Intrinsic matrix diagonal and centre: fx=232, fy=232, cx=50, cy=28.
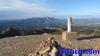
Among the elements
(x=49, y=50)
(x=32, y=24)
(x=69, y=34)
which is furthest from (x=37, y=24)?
(x=49, y=50)

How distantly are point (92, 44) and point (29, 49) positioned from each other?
4276 millimetres

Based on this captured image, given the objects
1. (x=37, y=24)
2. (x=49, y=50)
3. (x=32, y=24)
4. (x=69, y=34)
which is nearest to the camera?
(x=49, y=50)

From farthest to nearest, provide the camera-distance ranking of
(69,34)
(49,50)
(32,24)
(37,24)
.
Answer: (37,24), (32,24), (69,34), (49,50)

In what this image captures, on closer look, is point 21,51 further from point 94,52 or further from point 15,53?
point 94,52

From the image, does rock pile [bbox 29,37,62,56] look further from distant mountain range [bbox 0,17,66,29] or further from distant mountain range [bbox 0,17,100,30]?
distant mountain range [bbox 0,17,66,29]

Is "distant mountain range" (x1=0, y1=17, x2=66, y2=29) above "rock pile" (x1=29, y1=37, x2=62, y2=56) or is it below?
below

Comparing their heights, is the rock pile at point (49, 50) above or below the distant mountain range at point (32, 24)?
above

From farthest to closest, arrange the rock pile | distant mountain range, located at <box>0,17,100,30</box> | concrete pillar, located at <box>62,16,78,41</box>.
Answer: distant mountain range, located at <box>0,17,100,30</box> < concrete pillar, located at <box>62,16,78,41</box> < the rock pile

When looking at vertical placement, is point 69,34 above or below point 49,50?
above

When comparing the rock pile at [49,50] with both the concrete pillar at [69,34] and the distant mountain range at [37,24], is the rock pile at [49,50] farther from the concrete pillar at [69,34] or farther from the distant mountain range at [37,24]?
the distant mountain range at [37,24]

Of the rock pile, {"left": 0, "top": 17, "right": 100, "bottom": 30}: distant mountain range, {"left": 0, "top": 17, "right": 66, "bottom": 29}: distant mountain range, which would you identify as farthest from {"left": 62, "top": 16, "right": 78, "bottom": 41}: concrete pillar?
{"left": 0, "top": 17, "right": 66, "bottom": 29}: distant mountain range

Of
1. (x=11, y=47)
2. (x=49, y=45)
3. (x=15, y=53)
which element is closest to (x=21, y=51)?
(x=15, y=53)

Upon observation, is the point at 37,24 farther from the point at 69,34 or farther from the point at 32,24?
A: the point at 69,34

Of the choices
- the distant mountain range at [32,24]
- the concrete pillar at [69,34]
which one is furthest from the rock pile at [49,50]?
the distant mountain range at [32,24]
